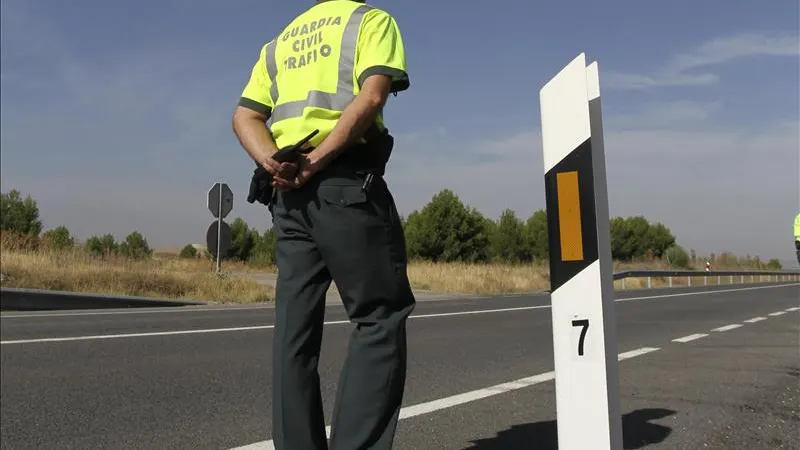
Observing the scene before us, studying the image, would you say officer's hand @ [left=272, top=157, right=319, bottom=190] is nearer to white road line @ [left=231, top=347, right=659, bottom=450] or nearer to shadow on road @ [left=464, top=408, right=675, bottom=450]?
white road line @ [left=231, top=347, right=659, bottom=450]

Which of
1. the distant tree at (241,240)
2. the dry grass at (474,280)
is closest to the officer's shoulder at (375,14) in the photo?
the dry grass at (474,280)

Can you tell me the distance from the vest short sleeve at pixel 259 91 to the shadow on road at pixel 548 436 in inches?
66.2

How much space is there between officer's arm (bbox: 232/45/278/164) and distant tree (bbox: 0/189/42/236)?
3661cm

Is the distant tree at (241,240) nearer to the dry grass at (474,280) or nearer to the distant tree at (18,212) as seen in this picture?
the distant tree at (18,212)

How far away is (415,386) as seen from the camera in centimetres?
457

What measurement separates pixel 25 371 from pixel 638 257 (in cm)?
5067

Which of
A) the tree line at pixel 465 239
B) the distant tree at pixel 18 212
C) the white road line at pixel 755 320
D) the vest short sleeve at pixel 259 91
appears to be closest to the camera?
the vest short sleeve at pixel 259 91

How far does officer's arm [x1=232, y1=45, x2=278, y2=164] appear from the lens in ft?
7.36

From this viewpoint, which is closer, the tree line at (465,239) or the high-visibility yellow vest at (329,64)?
the high-visibility yellow vest at (329,64)

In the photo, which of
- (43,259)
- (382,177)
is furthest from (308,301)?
(43,259)

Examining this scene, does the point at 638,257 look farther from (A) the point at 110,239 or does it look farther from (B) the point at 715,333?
(B) the point at 715,333

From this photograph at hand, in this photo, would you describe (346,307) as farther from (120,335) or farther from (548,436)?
(120,335)

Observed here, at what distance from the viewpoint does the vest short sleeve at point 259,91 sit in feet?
7.88

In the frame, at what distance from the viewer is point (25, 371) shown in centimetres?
483
